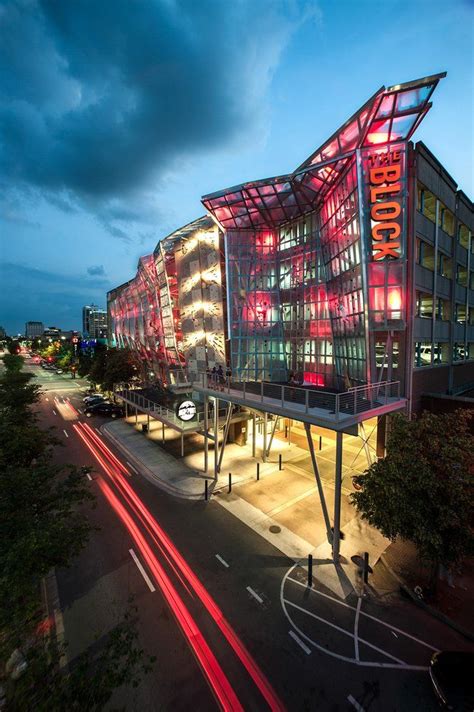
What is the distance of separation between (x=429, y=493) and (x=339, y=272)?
1509 centimetres

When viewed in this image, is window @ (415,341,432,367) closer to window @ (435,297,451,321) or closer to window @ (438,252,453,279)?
window @ (435,297,451,321)

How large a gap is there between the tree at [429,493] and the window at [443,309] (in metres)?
11.5

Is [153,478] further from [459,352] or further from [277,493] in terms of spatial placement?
[459,352]

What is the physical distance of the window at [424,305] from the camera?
54.6 ft

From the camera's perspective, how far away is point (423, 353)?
57.3ft

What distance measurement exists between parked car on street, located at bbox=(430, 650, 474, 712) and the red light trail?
380 centimetres

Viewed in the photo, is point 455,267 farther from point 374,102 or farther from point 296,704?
point 296,704

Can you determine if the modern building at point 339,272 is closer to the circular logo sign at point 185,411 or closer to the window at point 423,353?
the window at point 423,353

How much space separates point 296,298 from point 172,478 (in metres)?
17.5

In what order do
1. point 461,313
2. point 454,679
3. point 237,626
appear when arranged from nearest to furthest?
point 454,679 < point 237,626 < point 461,313

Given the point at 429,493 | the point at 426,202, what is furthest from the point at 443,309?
the point at 429,493

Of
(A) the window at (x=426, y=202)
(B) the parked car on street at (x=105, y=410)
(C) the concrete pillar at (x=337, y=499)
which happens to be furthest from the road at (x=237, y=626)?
(B) the parked car on street at (x=105, y=410)

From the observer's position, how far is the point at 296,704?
23.0ft

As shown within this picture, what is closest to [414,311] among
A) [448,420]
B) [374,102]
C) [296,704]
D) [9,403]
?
[448,420]
